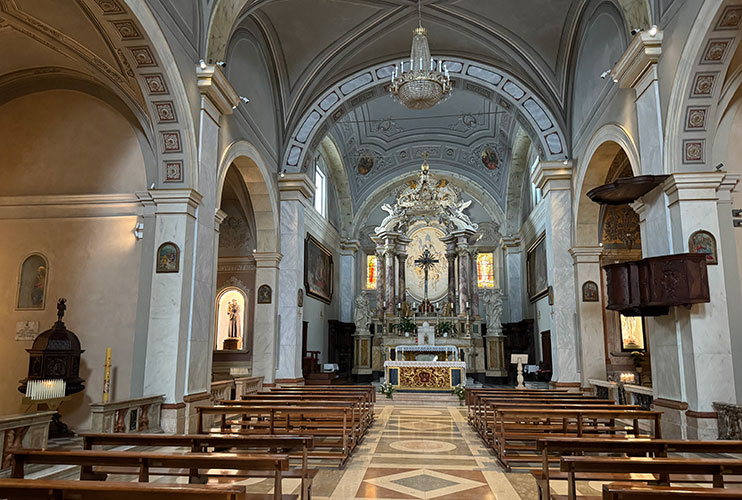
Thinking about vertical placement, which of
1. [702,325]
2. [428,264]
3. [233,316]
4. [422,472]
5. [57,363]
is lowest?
[422,472]

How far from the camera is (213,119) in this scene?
8.98m

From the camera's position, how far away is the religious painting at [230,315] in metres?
14.8

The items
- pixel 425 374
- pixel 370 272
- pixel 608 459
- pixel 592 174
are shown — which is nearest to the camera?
pixel 608 459

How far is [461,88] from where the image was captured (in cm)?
1434

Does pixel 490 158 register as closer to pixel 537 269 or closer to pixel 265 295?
pixel 537 269

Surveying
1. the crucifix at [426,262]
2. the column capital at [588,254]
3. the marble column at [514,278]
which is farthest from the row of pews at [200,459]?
the marble column at [514,278]

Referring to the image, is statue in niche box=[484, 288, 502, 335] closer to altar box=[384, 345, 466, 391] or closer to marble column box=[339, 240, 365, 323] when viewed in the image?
altar box=[384, 345, 466, 391]

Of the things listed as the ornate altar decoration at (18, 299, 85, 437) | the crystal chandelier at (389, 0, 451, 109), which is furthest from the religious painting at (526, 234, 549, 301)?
the ornate altar decoration at (18, 299, 85, 437)

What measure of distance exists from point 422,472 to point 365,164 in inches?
651

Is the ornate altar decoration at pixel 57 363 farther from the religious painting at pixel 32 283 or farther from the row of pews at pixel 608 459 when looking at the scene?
the row of pews at pixel 608 459

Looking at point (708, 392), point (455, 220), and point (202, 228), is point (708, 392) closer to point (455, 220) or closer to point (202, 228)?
Result: point (202, 228)

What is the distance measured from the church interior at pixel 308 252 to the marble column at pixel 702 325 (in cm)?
A: 3

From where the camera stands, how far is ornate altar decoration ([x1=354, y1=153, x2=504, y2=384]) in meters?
19.4

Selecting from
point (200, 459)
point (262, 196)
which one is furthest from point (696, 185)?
point (262, 196)
